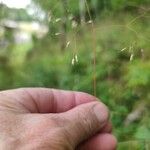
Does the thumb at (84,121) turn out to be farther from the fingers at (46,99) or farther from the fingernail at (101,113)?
the fingers at (46,99)

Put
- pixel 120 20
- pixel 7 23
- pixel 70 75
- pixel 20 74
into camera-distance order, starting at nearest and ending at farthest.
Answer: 1. pixel 120 20
2. pixel 70 75
3. pixel 20 74
4. pixel 7 23

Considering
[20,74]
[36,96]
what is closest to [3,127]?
[36,96]

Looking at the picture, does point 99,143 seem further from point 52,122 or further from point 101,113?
point 52,122

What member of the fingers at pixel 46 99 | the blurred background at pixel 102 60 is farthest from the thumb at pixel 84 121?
the blurred background at pixel 102 60

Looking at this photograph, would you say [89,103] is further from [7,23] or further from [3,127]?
[7,23]

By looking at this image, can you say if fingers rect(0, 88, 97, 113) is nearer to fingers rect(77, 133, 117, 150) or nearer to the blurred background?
fingers rect(77, 133, 117, 150)

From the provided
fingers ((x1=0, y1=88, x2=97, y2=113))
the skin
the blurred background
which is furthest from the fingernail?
the blurred background
